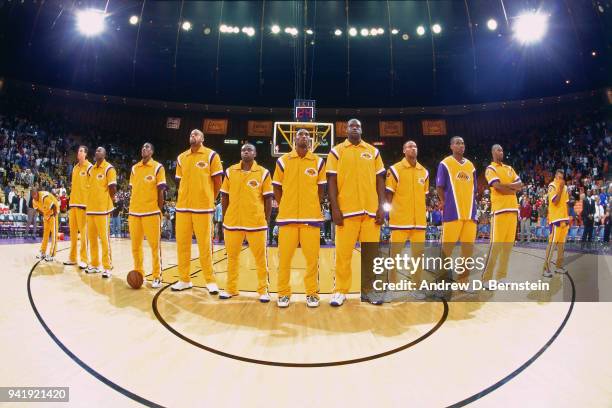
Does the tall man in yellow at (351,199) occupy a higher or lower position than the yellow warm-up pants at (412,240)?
higher

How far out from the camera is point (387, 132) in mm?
22469

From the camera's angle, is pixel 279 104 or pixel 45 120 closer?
pixel 45 120

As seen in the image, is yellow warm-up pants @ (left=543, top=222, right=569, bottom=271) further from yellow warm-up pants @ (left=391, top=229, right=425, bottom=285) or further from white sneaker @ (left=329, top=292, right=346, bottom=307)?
white sneaker @ (left=329, top=292, right=346, bottom=307)

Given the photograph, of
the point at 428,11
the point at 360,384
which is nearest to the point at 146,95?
the point at 428,11

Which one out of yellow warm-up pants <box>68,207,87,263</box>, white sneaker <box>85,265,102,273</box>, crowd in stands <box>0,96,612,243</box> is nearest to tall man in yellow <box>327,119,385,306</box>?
white sneaker <box>85,265,102,273</box>

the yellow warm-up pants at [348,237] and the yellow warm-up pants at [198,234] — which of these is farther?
the yellow warm-up pants at [198,234]

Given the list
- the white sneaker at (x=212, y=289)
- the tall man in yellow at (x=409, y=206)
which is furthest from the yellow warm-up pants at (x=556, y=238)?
the white sneaker at (x=212, y=289)

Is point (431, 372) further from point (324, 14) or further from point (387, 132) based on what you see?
point (387, 132)

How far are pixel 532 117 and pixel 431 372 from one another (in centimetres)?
2356

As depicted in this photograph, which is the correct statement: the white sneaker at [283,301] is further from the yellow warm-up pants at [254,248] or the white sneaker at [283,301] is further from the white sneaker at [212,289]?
the white sneaker at [212,289]

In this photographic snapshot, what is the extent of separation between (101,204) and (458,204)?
4931mm

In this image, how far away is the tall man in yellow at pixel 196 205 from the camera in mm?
4285

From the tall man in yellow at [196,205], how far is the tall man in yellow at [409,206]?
7.23ft

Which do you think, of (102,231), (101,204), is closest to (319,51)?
(101,204)
